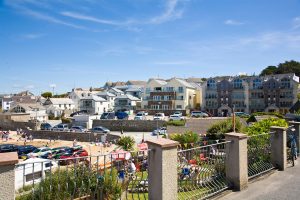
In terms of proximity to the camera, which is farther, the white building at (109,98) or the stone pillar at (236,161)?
the white building at (109,98)

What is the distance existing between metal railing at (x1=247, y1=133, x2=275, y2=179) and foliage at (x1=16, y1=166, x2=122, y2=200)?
5153mm

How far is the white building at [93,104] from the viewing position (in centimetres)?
8950

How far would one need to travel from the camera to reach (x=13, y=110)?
8931cm

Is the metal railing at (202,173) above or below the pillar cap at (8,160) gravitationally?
below

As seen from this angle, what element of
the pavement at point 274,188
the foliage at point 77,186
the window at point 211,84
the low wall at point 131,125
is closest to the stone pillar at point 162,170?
the foliage at point 77,186

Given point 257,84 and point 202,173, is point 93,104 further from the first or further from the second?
point 202,173

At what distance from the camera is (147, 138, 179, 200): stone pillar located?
6.83 m

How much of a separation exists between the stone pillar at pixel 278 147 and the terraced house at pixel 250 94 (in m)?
64.6

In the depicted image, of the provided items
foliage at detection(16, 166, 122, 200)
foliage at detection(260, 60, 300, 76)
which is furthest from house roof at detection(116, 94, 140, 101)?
foliage at detection(16, 166, 122, 200)

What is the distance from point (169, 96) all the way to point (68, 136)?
32645 mm

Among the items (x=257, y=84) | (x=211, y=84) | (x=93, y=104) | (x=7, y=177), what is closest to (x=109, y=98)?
(x=93, y=104)

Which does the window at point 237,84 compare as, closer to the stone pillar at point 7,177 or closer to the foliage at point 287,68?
the foliage at point 287,68

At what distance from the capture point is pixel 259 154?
38.7 feet

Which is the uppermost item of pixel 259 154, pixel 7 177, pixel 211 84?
pixel 211 84
